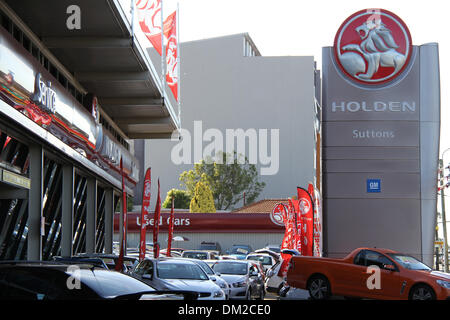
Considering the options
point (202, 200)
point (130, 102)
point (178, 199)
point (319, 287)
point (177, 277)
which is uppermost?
point (130, 102)

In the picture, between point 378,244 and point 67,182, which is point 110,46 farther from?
point 378,244

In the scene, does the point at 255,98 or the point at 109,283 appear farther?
the point at 255,98

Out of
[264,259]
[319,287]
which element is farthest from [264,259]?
[319,287]

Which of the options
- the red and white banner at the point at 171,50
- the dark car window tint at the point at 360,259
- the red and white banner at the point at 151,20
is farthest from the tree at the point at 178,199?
the dark car window tint at the point at 360,259

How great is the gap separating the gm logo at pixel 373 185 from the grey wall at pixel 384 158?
12 cm

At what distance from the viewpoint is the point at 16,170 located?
17.6m

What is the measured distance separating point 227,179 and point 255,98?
10653 mm

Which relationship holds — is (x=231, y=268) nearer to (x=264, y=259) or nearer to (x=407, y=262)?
(x=407, y=262)

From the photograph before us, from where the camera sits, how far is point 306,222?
87.1 feet

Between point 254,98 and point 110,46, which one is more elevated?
point 254,98

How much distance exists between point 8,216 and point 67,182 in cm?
449

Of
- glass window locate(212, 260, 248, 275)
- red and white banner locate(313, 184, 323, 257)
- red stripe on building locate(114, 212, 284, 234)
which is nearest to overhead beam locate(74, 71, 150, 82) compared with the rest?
glass window locate(212, 260, 248, 275)
